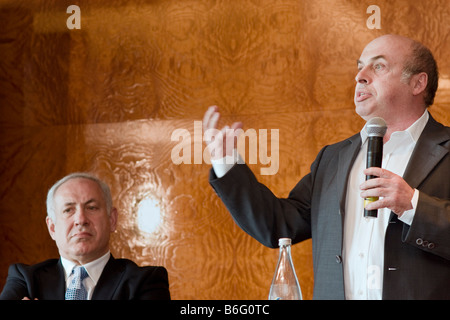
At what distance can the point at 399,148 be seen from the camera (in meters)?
2.27

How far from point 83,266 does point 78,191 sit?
0.31 m

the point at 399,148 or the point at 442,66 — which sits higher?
the point at 442,66

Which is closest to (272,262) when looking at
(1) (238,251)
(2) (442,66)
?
(1) (238,251)

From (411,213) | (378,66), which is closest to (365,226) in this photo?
(411,213)

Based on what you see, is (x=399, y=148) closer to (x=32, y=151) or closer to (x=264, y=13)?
(x=264, y=13)

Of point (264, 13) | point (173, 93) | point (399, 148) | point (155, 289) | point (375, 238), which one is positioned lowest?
point (155, 289)

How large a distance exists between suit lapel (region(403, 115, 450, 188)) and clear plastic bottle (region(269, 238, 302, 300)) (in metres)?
0.47

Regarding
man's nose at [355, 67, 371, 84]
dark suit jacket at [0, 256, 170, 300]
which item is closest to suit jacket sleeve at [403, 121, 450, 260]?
man's nose at [355, 67, 371, 84]

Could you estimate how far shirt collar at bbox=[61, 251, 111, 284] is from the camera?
2482mm

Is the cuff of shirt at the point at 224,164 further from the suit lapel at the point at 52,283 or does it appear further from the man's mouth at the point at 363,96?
the suit lapel at the point at 52,283

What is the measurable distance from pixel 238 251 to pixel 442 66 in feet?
5.26

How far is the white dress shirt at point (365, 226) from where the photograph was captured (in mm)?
2062

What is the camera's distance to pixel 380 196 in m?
1.84

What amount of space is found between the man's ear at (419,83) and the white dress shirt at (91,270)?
4.26ft
